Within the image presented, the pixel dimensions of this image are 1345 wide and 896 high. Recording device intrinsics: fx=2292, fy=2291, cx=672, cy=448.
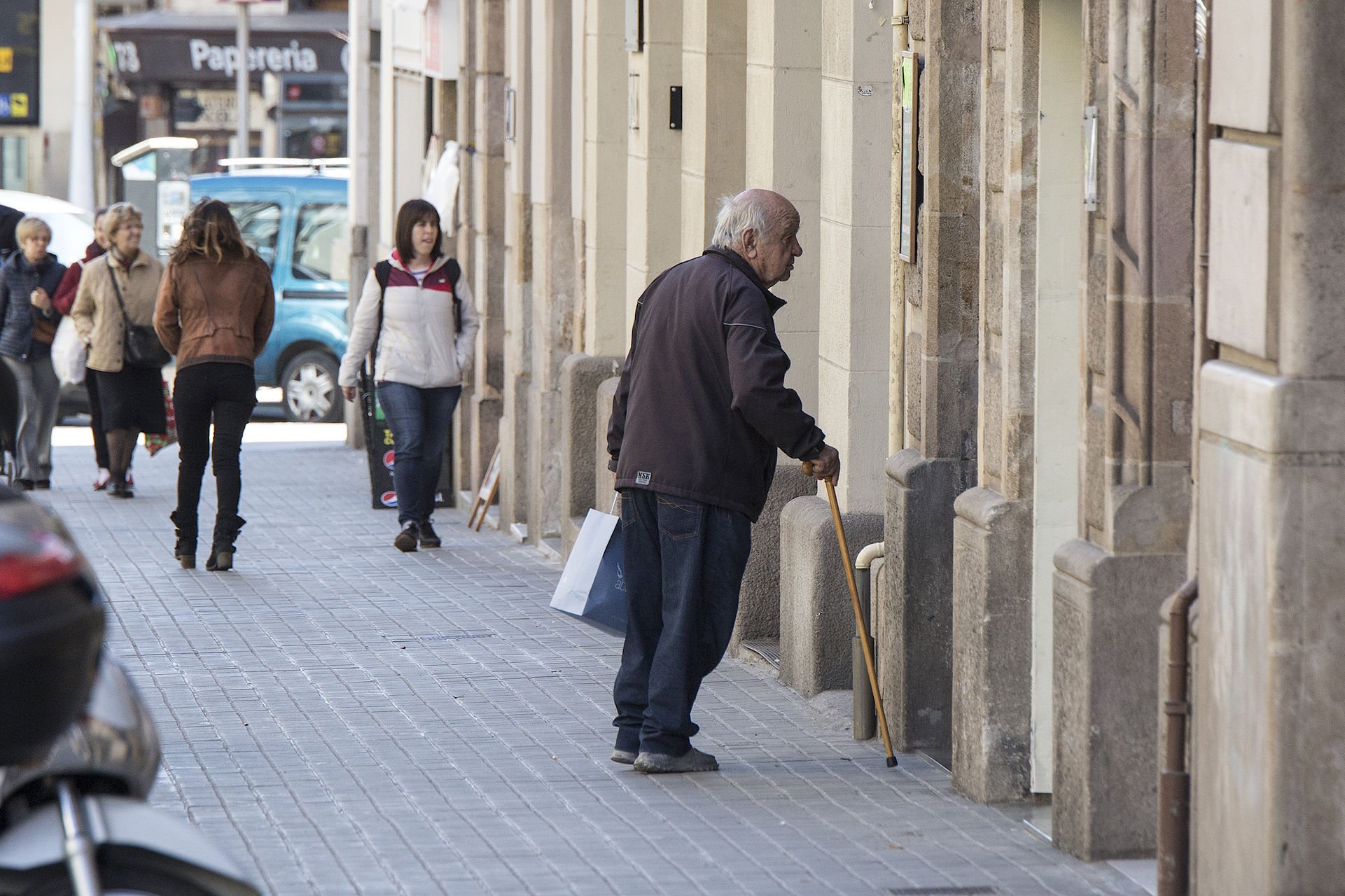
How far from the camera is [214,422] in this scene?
11656 mm

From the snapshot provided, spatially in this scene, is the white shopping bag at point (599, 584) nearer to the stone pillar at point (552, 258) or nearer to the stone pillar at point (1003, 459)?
the stone pillar at point (1003, 459)

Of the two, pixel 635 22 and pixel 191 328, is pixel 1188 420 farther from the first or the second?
pixel 191 328

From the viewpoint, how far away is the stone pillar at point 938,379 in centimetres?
719

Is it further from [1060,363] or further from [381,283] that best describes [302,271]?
[1060,363]

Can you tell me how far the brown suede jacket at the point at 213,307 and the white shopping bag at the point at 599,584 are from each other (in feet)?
14.3

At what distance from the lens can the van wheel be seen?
2238 centimetres

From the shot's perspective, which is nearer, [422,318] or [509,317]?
[422,318]

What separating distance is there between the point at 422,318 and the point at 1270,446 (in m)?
7.95

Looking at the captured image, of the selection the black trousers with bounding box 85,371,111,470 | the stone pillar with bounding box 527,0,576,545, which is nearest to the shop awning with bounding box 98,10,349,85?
the black trousers with bounding box 85,371,111,470

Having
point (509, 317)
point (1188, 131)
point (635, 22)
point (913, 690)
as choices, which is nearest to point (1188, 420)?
point (1188, 131)

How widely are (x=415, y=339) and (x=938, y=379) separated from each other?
216 inches

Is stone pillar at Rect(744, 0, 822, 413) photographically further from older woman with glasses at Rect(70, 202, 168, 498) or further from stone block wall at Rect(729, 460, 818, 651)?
older woman with glasses at Rect(70, 202, 168, 498)

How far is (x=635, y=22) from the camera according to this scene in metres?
11.0

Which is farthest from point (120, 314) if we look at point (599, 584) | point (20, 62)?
point (20, 62)
